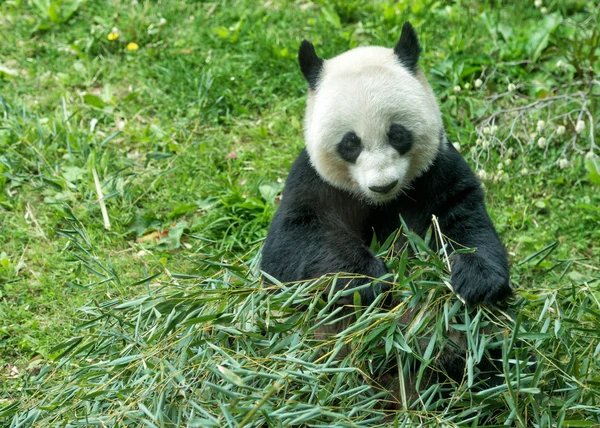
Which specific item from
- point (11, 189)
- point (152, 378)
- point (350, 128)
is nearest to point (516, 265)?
point (350, 128)

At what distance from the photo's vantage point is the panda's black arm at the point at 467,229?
157 inches

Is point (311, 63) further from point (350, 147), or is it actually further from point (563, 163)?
point (563, 163)

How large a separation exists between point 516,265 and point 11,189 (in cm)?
417

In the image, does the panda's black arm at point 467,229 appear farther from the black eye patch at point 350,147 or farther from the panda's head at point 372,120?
the black eye patch at point 350,147

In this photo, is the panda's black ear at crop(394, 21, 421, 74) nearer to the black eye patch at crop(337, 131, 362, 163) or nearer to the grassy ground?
the black eye patch at crop(337, 131, 362, 163)

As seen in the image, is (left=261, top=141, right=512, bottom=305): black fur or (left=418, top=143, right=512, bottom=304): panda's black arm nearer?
(left=418, top=143, right=512, bottom=304): panda's black arm

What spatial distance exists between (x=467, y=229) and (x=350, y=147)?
2.73ft

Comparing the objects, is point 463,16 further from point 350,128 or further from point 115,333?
point 115,333

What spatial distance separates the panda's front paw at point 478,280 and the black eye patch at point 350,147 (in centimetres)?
83

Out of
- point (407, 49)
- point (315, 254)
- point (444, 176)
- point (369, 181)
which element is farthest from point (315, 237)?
point (407, 49)

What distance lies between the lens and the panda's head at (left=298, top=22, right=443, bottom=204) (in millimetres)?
4336

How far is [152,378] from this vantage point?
154 inches

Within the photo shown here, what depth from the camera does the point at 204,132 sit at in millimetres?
7047

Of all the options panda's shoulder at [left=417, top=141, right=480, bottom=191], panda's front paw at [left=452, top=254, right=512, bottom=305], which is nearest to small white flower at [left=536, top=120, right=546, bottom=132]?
panda's shoulder at [left=417, top=141, right=480, bottom=191]
